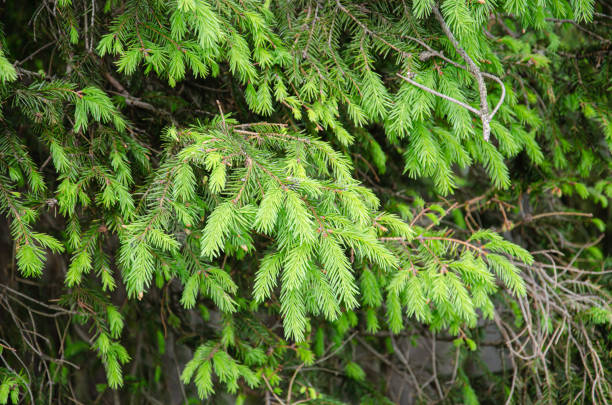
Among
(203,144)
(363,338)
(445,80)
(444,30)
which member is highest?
(444,30)

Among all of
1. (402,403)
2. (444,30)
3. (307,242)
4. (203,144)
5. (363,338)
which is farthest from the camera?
(402,403)

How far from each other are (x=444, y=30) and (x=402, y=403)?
4143 mm

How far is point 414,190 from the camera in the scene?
3285 mm

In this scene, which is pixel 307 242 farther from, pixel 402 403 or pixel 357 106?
pixel 402 403

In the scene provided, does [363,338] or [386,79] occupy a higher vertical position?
[386,79]

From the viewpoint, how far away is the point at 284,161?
1.84 metres

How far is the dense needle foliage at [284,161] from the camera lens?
1741mm

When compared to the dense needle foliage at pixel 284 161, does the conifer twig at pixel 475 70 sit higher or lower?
higher

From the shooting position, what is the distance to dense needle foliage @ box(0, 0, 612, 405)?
1741 millimetres

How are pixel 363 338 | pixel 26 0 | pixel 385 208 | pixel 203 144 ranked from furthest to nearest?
1. pixel 363 338
2. pixel 26 0
3. pixel 385 208
4. pixel 203 144

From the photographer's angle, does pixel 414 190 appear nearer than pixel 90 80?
No

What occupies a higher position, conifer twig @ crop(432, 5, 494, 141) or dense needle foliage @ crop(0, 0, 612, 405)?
conifer twig @ crop(432, 5, 494, 141)

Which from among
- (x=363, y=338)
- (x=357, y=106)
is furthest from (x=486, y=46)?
(x=363, y=338)

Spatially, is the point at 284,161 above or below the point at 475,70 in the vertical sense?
below
